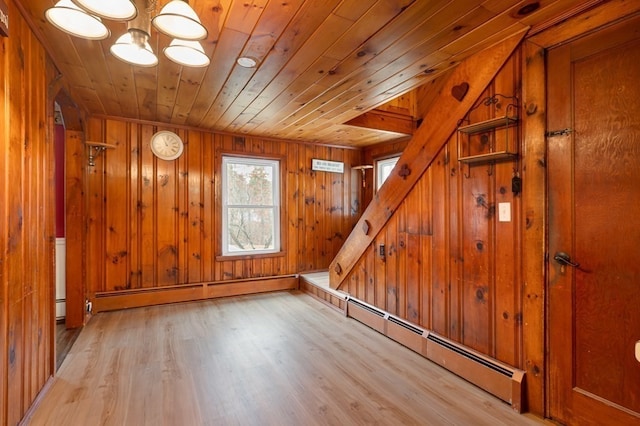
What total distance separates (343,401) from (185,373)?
121 centimetres

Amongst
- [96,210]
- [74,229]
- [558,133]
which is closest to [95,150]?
[96,210]

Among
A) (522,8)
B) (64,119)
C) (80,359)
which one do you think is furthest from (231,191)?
(522,8)

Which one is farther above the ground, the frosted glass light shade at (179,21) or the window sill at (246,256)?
the frosted glass light shade at (179,21)

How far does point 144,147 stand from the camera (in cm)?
392

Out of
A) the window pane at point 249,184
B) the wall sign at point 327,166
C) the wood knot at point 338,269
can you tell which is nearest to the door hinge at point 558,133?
the wood knot at point 338,269

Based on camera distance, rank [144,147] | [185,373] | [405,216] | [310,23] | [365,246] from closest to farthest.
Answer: [310,23] < [185,373] < [405,216] < [365,246] < [144,147]

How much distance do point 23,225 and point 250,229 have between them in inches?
119

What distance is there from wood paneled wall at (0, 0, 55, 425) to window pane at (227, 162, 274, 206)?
7.88ft

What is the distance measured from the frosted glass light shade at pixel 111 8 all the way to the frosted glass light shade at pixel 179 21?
0.32ft

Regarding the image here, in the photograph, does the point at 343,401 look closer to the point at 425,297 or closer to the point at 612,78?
the point at 425,297

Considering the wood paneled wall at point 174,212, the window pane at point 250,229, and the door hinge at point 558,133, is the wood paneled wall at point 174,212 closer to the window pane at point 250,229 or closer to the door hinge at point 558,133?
the window pane at point 250,229

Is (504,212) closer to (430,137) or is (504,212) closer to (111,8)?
(430,137)

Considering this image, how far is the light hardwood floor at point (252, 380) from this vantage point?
1.85 meters

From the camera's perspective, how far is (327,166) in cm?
513
